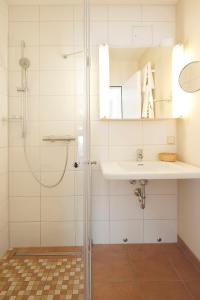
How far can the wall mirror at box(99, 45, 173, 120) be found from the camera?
2000 mm

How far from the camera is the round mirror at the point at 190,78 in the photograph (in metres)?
1.70

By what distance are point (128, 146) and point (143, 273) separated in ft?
3.46

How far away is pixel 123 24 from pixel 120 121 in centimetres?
89

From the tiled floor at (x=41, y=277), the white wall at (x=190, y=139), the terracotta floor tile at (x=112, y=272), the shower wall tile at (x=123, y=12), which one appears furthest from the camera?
the shower wall tile at (x=123, y=12)

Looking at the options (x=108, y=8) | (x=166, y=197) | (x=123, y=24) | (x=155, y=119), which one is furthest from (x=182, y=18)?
(x=166, y=197)

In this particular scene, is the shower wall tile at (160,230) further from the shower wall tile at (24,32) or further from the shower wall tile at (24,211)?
the shower wall tile at (24,32)

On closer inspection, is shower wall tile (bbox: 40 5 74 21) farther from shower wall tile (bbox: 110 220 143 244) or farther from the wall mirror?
Result: shower wall tile (bbox: 110 220 143 244)

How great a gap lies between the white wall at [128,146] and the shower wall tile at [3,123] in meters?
0.75

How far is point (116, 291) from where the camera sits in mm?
1525

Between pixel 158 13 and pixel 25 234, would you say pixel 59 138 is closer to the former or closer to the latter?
pixel 25 234

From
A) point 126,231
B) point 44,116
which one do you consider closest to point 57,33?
point 44,116

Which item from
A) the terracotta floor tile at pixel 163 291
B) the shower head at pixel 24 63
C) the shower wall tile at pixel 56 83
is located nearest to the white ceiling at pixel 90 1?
the shower head at pixel 24 63

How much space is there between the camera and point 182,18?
1.95m

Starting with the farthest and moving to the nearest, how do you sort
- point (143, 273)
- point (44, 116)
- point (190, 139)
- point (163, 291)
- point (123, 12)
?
point (123, 12) < point (44, 116) < point (190, 139) < point (143, 273) < point (163, 291)
